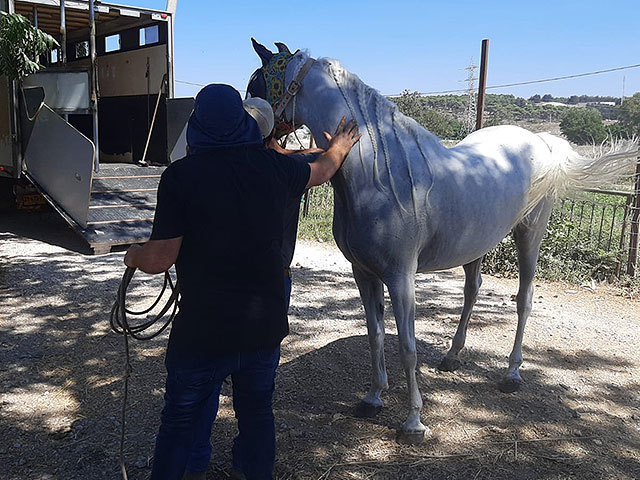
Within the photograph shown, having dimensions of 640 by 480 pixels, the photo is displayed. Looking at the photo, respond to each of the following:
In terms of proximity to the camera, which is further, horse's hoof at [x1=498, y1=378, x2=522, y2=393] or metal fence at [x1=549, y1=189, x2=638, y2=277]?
metal fence at [x1=549, y1=189, x2=638, y2=277]

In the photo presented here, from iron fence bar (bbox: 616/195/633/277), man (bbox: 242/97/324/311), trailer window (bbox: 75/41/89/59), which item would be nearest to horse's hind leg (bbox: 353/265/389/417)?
man (bbox: 242/97/324/311)

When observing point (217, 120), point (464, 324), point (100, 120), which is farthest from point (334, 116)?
point (100, 120)

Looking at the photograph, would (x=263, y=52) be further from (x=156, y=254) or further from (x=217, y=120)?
(x=156, y=254)

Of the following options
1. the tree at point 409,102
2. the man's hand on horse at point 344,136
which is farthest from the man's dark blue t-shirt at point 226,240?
the tree at point 409,102

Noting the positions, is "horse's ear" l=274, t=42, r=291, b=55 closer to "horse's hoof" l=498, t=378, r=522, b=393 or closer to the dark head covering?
the dark head covering

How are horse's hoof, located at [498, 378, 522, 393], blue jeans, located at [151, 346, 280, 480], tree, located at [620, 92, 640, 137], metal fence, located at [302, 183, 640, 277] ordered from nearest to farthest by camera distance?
blue jeans, located at [151, 346, 280, 480] → horse's hoof, located at [498, 378, 522, 393] → tree, located at [620, 92, 640, 137] → metal fence, located at [302, 183, 640, 277]

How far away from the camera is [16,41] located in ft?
15.3

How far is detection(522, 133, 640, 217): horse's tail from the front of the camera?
351cm

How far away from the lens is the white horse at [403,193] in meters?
2.70

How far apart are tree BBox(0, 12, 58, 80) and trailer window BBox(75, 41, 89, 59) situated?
5.09 m

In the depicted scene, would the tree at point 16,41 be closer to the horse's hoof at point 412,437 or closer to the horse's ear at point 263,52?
the horse's ear at point 263,52

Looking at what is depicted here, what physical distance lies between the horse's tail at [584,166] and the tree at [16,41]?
13.6 ft

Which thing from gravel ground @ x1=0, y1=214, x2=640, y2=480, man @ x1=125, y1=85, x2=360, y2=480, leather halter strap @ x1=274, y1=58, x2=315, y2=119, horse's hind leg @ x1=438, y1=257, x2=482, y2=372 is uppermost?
leather halter strap @ x1=274, y1=58, x2=315, y2=119

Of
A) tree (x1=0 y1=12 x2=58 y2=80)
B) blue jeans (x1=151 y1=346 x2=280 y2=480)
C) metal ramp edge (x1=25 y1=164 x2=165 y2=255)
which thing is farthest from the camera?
metal ramp edge (x1=25 y1=164 x2=165 y2=255)
